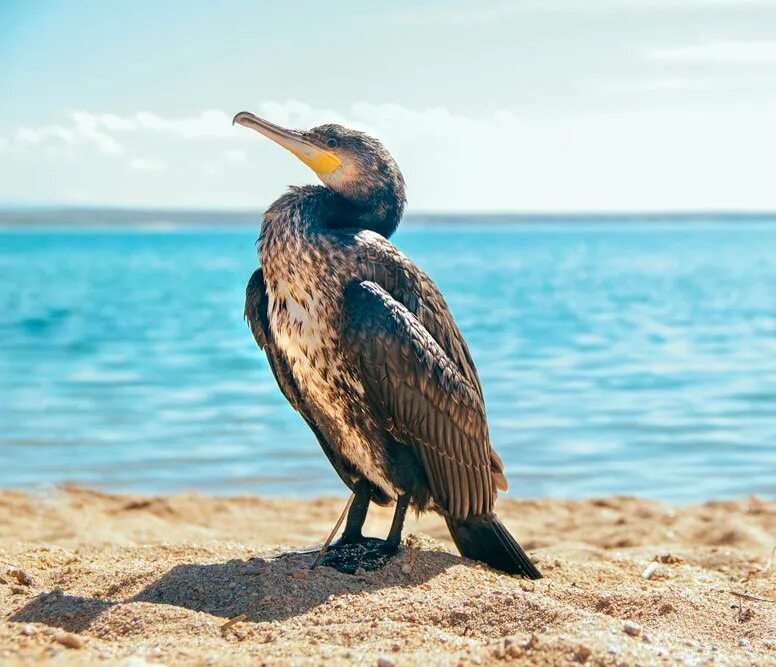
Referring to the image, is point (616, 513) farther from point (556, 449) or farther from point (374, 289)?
point (374, 289)

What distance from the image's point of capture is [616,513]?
25.3 ft

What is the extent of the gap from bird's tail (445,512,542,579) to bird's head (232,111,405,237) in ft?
4.64

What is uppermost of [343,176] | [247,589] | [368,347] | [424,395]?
[343,176]

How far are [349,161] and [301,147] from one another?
222mm

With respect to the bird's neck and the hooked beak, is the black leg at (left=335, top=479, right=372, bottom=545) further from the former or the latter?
the hooked beak

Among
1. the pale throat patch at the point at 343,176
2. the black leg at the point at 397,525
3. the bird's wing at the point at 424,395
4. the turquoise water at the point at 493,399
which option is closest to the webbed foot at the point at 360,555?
the black leg at the point at 397,525

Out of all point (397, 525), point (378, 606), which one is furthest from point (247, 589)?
point (397, 525)

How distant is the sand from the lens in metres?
3.30

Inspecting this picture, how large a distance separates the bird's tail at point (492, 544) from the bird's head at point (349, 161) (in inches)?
55.7

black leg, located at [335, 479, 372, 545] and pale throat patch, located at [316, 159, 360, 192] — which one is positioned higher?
pale throat patch, located at [316, 159, 360, 192]

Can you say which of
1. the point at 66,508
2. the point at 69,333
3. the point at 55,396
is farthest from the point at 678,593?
the point at 69,333

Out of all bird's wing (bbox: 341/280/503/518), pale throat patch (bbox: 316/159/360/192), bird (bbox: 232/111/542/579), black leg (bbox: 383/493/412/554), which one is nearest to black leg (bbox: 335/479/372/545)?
bird (bbox: 232/111/542/579)

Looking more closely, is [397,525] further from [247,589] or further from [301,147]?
[301,147]

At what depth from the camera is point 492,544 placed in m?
4.78
